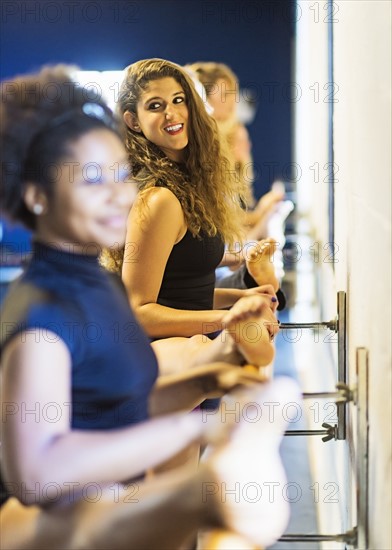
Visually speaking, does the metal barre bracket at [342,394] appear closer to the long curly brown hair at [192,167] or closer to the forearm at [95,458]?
the long curly brown hair at [192,167]

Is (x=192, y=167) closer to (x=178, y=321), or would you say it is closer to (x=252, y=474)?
(x=178, y=321)

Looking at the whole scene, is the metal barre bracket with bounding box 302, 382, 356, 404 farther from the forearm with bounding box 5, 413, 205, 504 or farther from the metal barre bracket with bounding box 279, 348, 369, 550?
the forearm with bounding box 5, 413, 205, 504

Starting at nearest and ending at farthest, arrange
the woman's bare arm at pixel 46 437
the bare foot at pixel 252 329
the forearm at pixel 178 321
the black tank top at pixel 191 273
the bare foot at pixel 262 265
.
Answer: the woman's bare arm at pixel 46 437, the bare foot at pixel 252 329, the forearm at pixel 178 321, the black tank top at pixel 191 273, the bare foot at pixel 262 265

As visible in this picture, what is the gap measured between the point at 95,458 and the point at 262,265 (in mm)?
732

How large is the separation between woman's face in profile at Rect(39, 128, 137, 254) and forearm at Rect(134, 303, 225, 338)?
0.90ft

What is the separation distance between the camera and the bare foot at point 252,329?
2.60 ft

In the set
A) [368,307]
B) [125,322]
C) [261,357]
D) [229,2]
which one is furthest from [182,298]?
[229,2]

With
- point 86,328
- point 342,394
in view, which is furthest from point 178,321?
point 86,328

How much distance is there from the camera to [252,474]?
0.64 m

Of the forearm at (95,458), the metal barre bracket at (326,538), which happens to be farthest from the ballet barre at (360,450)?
the forearm at (95,458)

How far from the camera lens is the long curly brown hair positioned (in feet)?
3.50

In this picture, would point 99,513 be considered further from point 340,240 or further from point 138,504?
point 340,240

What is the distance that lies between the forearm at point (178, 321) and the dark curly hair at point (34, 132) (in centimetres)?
31

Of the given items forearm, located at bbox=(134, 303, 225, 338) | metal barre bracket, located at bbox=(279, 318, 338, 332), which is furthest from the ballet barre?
metal barre bracket, located at bbox=(279, 318, 338, 332)
